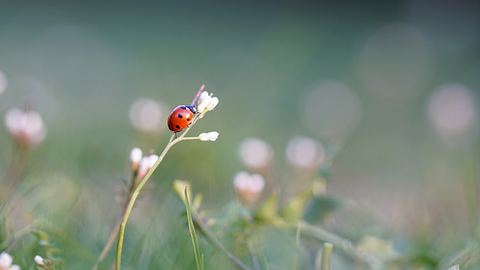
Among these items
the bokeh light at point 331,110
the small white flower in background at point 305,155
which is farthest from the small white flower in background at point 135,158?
the bokeh light at point 331,110

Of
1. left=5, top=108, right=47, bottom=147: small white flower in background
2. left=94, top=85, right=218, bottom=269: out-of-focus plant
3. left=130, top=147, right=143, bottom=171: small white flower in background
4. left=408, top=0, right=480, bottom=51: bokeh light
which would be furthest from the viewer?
left=408, top=0, right=480, bottom=51: bokeh light

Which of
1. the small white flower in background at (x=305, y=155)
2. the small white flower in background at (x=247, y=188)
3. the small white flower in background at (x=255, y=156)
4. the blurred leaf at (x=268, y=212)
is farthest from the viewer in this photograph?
the small white flower in background at (x=305, y=155)

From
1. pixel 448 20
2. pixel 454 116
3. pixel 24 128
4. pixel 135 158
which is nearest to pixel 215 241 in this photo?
pixel 135 158

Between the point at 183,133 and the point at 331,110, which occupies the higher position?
the point at 183,133

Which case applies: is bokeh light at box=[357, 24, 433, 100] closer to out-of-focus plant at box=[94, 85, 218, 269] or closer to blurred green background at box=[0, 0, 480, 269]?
blurred green background at box=[0, 0, 480, 269]

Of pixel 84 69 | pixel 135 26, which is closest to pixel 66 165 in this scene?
pixel 84 69

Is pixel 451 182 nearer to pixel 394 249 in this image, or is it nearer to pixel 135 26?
pixel 394 249

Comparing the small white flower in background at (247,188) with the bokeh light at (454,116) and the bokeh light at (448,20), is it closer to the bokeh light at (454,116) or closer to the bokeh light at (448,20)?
the bokeh light at (454,116)

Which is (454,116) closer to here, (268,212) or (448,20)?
(268,212)

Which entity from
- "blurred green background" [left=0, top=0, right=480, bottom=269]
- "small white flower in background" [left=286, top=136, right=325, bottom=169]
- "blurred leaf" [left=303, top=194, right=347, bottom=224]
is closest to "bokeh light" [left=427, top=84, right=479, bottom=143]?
"blurred green background" [left=0, top=0, right=480, bottom=269]
